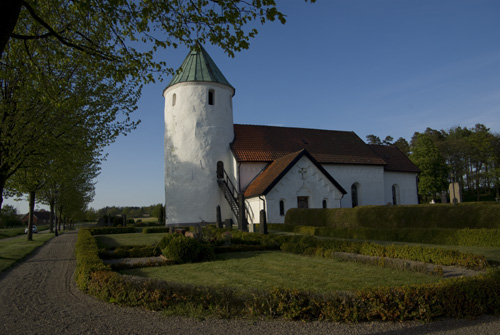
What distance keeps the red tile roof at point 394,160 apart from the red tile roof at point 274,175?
10.00 metres

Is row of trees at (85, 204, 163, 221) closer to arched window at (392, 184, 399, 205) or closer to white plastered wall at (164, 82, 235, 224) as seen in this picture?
white plastered wall at (164, 82, 235, 224)

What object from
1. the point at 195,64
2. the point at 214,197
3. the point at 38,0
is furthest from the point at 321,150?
the point at 38,0

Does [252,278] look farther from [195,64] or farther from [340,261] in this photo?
[195,64]

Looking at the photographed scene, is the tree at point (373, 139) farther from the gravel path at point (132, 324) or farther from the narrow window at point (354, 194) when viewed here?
the gravel path at point (132, 324)

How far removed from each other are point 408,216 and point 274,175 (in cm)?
991

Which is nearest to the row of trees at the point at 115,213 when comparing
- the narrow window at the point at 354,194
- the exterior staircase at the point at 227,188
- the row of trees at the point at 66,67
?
the exterior staircase at the point at 227,188

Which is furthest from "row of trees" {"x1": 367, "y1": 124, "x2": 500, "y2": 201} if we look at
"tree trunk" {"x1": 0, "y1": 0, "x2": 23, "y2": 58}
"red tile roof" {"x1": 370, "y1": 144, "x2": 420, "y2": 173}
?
"tree trunk" {"x1": 0, "y1": 0, "x2": 23, "y2": 58}

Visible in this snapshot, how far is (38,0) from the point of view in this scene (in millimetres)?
7098

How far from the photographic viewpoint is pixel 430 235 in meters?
12.0

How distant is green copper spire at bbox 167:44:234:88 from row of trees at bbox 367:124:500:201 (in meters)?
33.1

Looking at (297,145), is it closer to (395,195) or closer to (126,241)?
(395,195)

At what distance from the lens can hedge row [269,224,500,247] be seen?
10.5 meters

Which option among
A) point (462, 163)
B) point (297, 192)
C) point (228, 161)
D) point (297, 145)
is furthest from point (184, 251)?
point (462, 163)

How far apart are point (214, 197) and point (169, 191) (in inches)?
138
